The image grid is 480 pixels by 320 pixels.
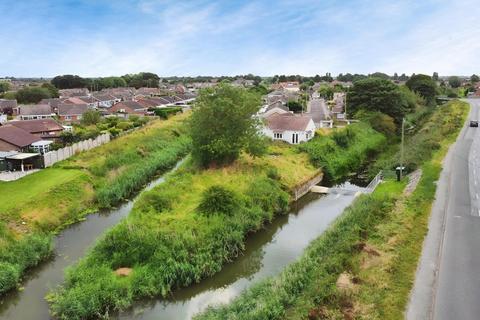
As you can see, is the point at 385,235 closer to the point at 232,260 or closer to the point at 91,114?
the point at 232,260

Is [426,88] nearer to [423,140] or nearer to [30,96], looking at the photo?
[423,140]

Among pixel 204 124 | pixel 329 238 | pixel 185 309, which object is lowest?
pixel 185 309

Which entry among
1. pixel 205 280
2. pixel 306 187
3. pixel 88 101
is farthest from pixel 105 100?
pixel 205 280

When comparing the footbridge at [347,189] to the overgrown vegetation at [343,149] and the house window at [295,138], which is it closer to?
the overgrown vegetation at [343,149]

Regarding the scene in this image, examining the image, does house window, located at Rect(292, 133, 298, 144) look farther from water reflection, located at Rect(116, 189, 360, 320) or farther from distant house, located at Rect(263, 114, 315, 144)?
water reflection, located at Rect(116, 189, 360, 320)

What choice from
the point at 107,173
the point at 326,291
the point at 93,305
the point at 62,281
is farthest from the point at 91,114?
the point at 326,291

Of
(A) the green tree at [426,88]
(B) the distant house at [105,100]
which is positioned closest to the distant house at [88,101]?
(B) the distant house at [105,100]

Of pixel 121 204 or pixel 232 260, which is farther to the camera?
pixel 121 204
